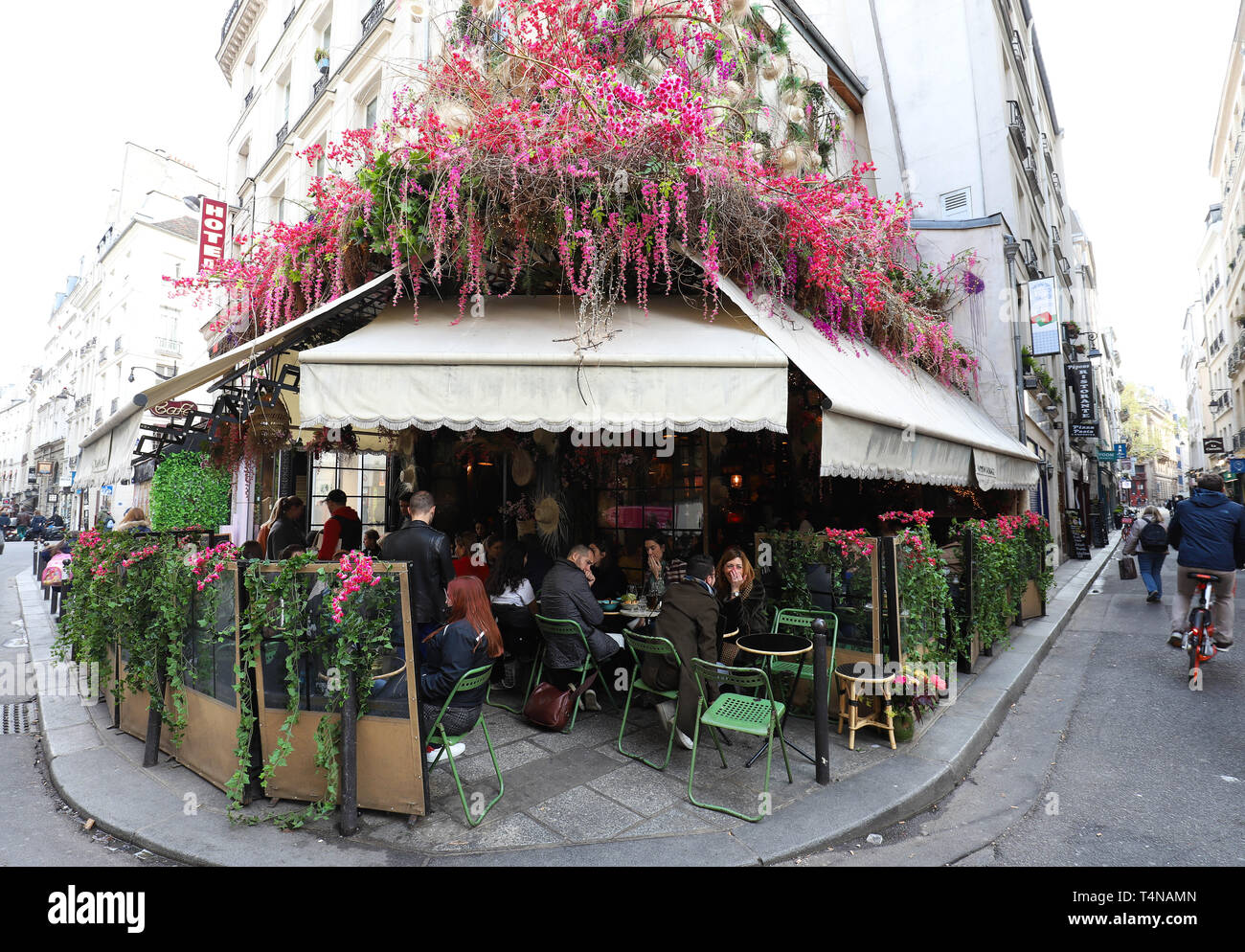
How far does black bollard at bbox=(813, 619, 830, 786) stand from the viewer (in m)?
4.05

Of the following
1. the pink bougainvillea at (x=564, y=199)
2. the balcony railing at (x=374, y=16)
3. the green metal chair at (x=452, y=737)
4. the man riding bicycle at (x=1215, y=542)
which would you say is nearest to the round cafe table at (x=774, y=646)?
the green metal chair at (x=452, y=737)

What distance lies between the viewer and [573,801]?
150 inches

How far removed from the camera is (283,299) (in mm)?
6277

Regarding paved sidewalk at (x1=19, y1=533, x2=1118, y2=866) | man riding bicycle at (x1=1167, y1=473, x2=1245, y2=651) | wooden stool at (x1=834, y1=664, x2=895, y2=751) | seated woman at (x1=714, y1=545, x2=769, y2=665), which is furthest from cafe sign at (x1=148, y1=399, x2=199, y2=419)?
man riding bicycle at (x1=1167, y1=473, x2=1245, y2=651)

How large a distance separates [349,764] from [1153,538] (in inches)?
545

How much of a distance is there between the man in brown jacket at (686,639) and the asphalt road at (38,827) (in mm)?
2981

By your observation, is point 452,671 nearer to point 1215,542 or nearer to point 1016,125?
point 1215,542

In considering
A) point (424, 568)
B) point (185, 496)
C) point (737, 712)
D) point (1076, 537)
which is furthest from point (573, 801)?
point (1076, 537)

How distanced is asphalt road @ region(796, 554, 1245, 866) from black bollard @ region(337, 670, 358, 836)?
2.44 m

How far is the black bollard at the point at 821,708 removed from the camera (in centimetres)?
405

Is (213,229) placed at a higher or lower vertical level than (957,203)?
higher

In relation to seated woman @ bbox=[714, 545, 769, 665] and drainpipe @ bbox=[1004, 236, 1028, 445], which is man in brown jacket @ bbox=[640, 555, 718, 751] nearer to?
seated woman @ bbox=[714, 545, 769, 665]
